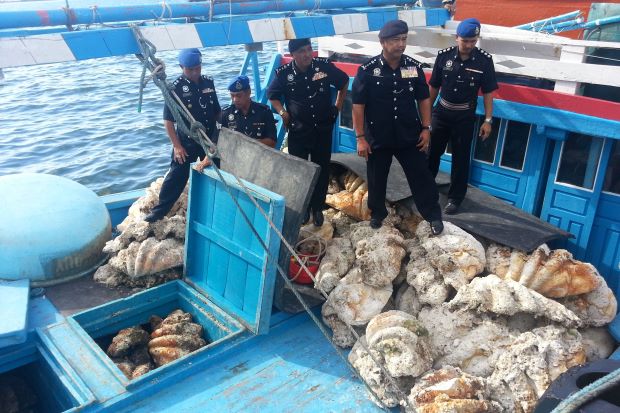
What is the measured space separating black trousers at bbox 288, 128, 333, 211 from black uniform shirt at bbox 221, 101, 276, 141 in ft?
0.80

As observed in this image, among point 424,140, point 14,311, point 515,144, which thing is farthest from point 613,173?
point 14,311

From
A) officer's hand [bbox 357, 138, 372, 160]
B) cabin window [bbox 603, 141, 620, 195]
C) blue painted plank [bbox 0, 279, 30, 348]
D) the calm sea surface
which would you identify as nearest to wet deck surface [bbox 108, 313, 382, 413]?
blue painted plank [bbox 0, 279, 30, 348]

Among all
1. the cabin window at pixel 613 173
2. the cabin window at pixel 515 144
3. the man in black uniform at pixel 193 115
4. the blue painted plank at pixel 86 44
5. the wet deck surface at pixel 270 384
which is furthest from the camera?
the man in black uniform at pixel 193 115

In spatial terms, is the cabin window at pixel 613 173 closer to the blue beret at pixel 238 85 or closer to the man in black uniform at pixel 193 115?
the blue beret at pixel 238 85

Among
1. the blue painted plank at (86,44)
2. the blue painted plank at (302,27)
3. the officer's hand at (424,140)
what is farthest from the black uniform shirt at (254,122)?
the blue painted plank at (86,44)

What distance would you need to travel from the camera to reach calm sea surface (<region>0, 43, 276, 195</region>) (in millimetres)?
12438

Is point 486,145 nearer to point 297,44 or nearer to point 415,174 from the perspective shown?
point 415,174

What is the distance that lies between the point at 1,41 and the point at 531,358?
4.25 metres

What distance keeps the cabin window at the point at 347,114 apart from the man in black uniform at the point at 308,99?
0.96 m

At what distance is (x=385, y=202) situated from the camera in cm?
579

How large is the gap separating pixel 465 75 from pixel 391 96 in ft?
2.44

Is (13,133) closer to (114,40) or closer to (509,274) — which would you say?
(114,40)

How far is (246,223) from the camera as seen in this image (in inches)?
192

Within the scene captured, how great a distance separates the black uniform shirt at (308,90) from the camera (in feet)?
18.3
